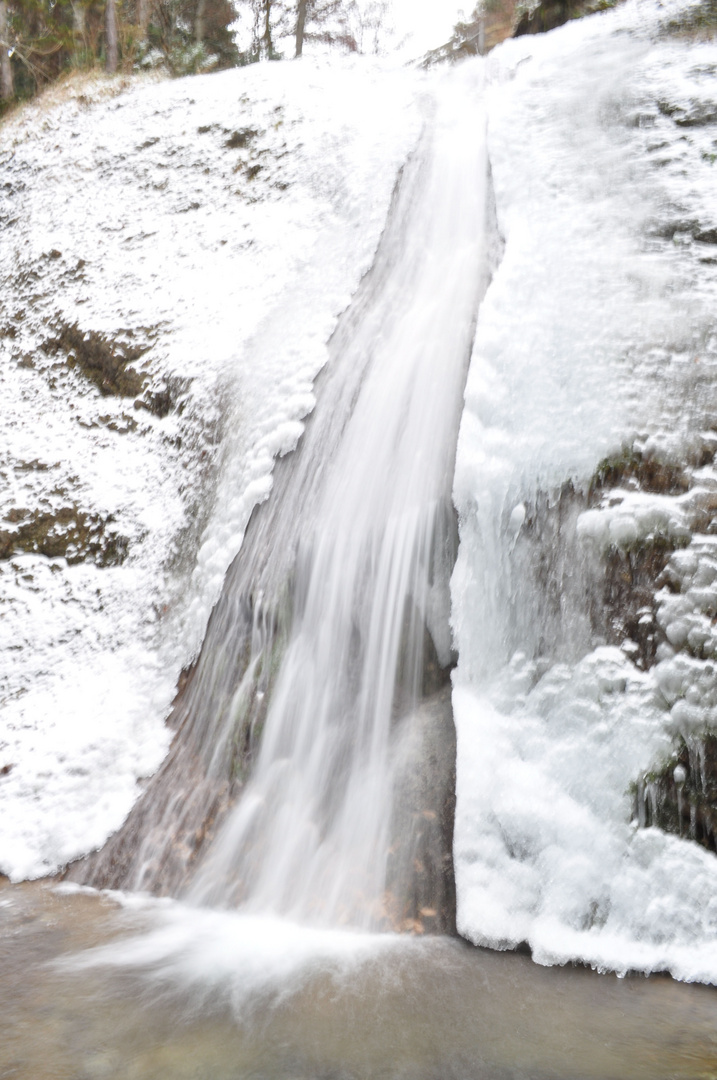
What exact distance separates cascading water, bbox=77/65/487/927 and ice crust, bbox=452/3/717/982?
27cm

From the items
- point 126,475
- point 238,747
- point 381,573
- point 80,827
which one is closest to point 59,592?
point 126,475

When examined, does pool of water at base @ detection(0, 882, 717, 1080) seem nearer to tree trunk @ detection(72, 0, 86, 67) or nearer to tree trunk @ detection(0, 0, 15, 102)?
tree trunk @ detection(0, 0, 15, 102)

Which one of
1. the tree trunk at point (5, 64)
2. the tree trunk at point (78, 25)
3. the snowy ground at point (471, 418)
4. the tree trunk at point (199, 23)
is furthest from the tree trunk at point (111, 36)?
the snowy ground at point (471, 418)

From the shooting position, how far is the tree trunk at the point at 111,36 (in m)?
10.1

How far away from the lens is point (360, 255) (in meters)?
5.32

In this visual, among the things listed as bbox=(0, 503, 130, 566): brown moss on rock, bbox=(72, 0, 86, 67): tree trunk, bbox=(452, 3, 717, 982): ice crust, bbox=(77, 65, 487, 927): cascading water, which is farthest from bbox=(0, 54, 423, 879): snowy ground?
bbox=(72, 0, 86, 67): tree trunk

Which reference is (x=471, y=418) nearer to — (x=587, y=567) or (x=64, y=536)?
(x=587, y=567)

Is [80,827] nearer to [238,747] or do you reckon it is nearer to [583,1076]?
[238,747]

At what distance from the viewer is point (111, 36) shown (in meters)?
10.2

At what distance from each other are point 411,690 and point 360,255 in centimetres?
383

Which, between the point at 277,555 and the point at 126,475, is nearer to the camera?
the point at 277,555

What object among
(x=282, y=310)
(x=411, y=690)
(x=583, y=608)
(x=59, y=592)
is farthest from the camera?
(x=282, y=310)

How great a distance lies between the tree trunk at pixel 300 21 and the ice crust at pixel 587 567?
12307 mm

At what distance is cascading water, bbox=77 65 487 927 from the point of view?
264cm
